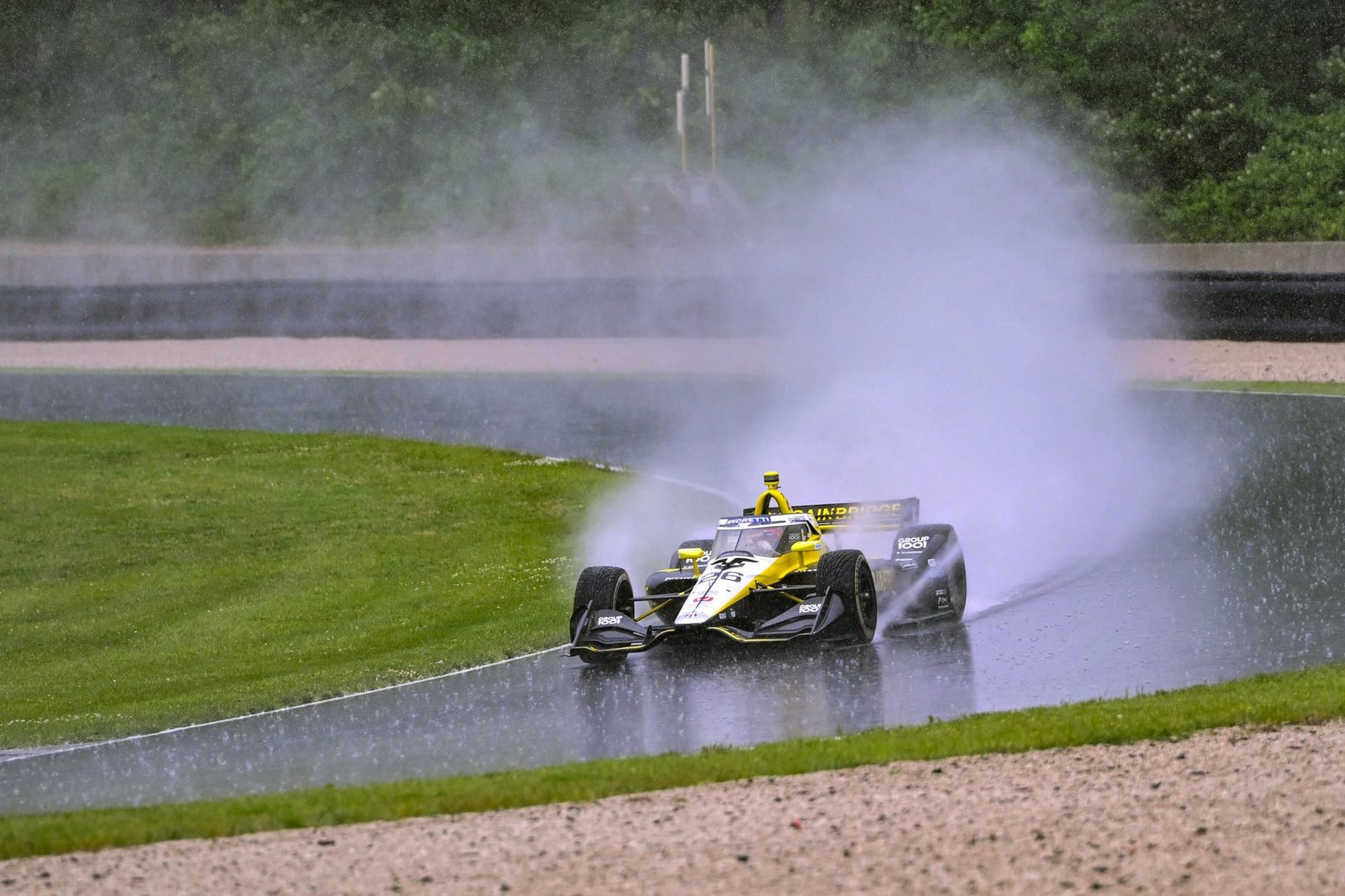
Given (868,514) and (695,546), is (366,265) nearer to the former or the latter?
(868,514)

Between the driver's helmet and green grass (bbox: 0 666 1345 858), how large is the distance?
400cm

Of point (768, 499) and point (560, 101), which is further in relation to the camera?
point (560, 101)

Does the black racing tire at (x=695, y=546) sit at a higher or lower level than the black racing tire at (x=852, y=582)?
higher

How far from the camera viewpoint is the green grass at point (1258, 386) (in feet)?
91.6

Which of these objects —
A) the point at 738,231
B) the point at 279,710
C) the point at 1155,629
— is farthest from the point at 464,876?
the point at 738,231

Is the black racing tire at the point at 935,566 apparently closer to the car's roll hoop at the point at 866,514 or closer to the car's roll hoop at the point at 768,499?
the car's roll hoop at the point at 866,514

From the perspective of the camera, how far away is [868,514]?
651 inches


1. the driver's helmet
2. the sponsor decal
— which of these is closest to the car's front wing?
the driver's helmet

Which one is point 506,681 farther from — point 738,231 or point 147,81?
point 147,81

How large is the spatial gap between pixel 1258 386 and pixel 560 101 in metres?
24.2

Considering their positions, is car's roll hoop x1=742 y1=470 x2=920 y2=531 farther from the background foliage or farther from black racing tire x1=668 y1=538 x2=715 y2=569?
the background foliage

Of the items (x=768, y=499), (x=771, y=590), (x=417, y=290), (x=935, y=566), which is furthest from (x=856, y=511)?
(x=417, y=290)

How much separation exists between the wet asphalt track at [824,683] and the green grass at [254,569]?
1173 mm

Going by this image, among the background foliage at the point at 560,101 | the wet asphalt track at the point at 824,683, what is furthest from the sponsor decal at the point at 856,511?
the background foliage at the point at 560,101
